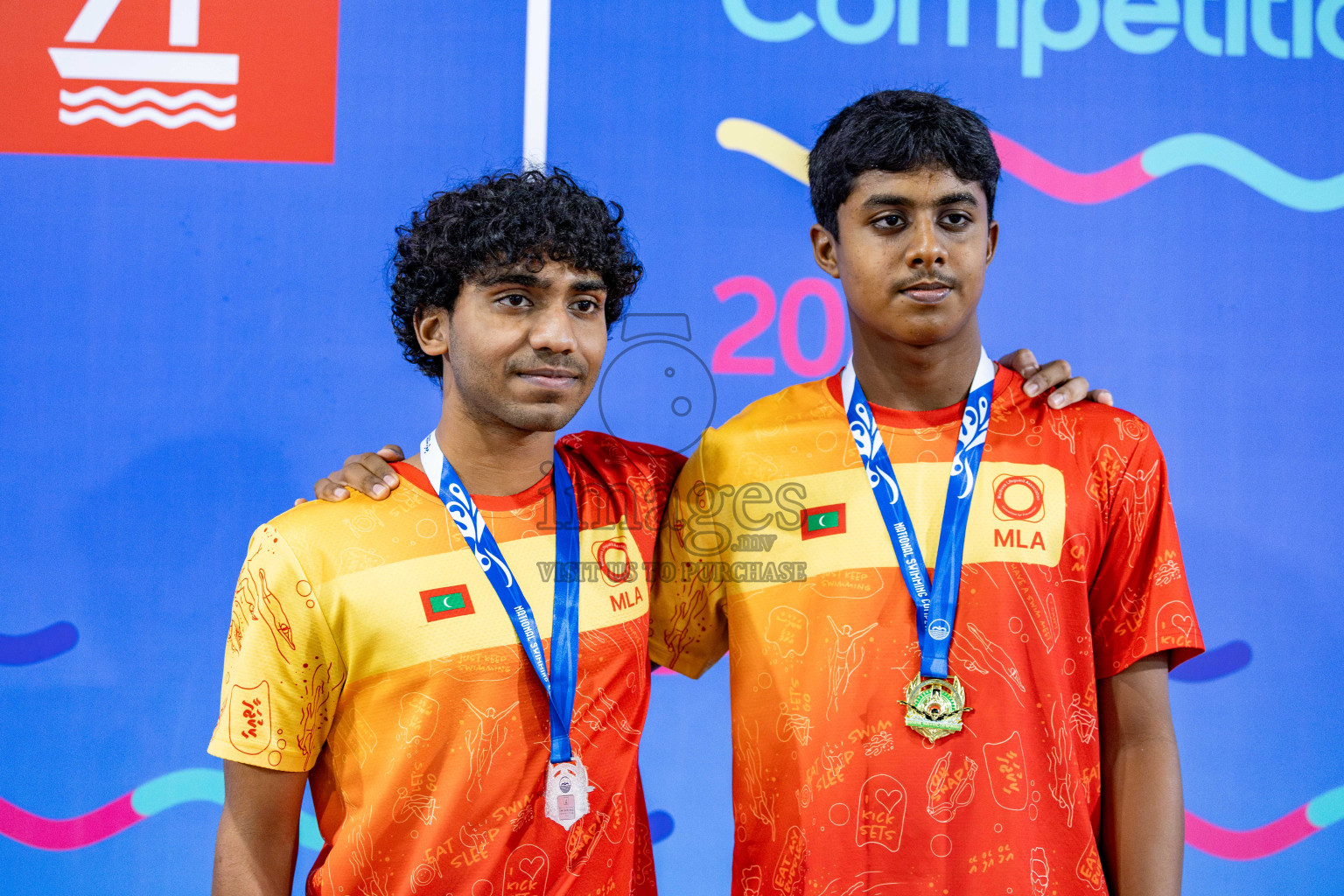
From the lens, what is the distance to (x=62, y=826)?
107 inches

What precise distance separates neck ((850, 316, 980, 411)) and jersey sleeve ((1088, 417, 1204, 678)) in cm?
26

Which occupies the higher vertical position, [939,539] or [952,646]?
[939,539]

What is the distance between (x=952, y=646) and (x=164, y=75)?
8.41 feet

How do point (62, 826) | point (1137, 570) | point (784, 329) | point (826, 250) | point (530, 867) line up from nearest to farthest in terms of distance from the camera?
1. point (530, 867)
2. point (1137, 570)
3. point (826, 250)
4. point (62, 826)
5. point (784, 329)

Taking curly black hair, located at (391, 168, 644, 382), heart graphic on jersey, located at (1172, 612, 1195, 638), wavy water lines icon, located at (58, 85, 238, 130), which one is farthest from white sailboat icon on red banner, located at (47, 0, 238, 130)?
heart graphic on jersey, located at (1172, 612, 1195, 638)

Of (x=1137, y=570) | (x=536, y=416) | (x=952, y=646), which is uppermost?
(x=536, y=416)

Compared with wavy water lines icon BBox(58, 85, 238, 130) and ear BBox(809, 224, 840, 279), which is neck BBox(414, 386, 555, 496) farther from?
wavy water lines icon BBox(58, 85, 238, 130)

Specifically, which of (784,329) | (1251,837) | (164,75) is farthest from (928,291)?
(164,75)

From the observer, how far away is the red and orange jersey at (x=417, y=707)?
1.52 metres

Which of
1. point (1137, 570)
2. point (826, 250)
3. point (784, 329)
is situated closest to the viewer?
point (1137, 570)

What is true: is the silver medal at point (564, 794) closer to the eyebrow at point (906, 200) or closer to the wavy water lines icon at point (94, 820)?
the eyebrow at point (906, 200)

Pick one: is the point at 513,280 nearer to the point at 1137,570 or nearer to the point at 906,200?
the point at 906,200

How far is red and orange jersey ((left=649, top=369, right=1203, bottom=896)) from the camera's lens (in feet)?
5.03

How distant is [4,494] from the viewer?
2729mm
